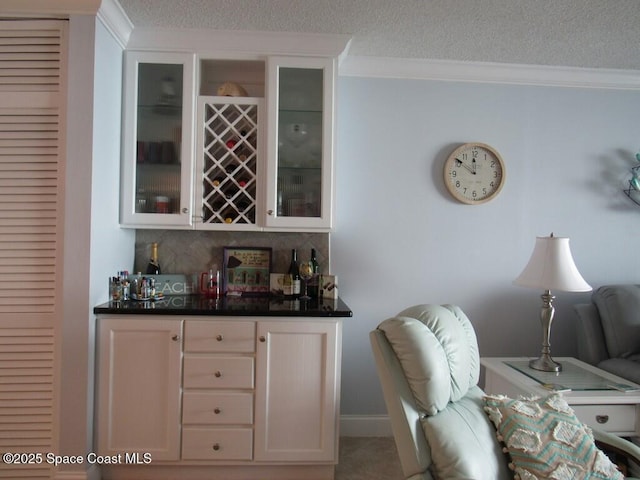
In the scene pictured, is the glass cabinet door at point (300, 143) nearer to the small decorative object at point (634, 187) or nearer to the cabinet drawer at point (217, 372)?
the cabinet drawer at point (217, 372)

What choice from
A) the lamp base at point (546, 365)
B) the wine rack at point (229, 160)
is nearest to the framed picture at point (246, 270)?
the wine rack at point (229, 160)

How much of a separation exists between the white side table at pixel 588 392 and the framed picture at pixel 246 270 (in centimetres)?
142

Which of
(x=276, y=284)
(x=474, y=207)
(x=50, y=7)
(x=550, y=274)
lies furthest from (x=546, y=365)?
(x=50, y=7)

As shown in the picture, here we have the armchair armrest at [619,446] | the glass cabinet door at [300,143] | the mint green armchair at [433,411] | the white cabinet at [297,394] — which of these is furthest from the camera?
the glass cabinet door at [300,143]

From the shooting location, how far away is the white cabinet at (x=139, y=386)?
202cm

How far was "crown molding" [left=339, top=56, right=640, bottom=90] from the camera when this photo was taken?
103 inches

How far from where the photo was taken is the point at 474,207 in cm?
269

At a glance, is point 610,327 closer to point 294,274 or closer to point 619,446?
point 619,446

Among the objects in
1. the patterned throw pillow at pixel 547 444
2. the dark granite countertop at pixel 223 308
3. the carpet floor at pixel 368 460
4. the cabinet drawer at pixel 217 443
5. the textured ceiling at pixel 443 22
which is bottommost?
the carpet floor at pixel 368 460

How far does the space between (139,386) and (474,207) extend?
2229 mm

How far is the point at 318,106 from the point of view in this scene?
7.77ft

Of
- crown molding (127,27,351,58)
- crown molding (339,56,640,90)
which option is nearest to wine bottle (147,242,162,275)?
crown molding (127,27,351,58)

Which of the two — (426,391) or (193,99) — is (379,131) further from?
(426,391)

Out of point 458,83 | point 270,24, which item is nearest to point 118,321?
point 270,24
